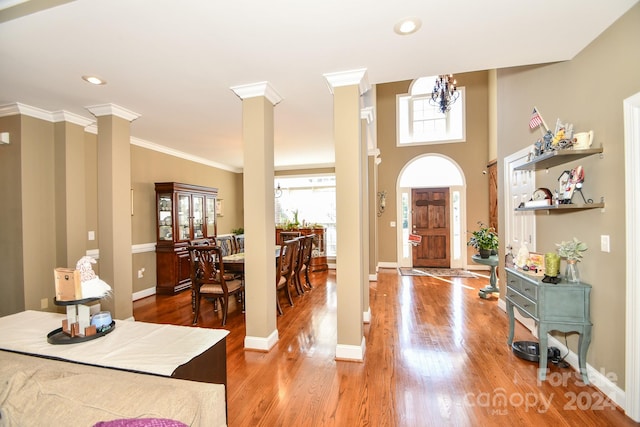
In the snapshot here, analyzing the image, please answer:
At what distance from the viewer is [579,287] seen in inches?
86.7

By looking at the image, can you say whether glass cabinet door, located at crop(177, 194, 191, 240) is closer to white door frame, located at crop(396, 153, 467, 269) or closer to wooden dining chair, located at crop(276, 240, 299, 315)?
wooden dining chair, located at crop(276, 240, 299, 315)

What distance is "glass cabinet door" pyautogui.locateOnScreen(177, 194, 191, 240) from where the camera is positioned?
5116 millimetres

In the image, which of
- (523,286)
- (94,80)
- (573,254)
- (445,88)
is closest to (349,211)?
(523,286)

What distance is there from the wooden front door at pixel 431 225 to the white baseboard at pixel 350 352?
4.88 m

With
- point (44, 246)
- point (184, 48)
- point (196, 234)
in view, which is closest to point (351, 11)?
point (184, 48)

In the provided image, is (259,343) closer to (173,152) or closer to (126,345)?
(126,345)

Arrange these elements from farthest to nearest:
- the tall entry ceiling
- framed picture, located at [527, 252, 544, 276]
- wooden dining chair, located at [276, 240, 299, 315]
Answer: wooden dining chair, located at [276, 240, 299, 315], framed picture, located at [527, 252, 544, 276], the tall entry ceiling

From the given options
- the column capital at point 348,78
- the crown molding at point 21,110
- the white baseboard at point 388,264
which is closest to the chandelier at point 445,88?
the column capital at point 348,78

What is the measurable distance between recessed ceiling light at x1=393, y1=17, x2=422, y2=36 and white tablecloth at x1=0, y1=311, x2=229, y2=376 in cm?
219

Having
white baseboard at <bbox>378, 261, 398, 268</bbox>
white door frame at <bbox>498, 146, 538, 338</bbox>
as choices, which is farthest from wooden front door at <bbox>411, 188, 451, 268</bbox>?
white door frame at <bbox>498, 146, 538, 338</bbox>

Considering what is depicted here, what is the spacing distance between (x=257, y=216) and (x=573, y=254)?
2.68 metres

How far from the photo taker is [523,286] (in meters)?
2.54

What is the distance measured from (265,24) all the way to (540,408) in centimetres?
320

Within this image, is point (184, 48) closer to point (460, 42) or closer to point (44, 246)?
point (460, 42)
